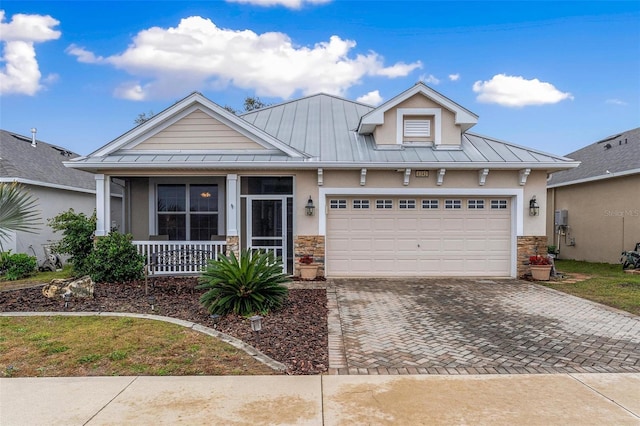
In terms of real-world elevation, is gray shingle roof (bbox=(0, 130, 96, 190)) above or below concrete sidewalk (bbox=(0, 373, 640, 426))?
above

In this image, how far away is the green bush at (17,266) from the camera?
35.8 ft

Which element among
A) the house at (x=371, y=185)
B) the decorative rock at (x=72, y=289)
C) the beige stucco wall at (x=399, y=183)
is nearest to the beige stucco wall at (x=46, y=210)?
the house at (x=371, y=185)

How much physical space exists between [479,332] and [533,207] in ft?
20.0

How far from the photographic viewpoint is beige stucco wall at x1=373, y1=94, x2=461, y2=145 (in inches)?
437

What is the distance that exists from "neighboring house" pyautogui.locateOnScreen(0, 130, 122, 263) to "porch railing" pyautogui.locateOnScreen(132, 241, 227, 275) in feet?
8.32

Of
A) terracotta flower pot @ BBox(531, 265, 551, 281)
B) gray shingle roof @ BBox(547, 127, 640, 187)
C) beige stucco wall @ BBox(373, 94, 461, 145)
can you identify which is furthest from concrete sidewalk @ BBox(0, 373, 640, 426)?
gray shingle roof @ BBox(547, 127, 640, 187)

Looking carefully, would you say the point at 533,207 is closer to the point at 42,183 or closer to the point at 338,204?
the point at 338,204

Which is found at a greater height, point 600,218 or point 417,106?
point 417,106

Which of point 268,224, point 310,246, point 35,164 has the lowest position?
point 310,246

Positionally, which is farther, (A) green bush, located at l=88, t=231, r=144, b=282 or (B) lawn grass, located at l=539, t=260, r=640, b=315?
(A) green bush, located at l=88, t=231, r=144, b=282

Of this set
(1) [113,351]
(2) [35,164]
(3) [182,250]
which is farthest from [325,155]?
(2) [35,164]

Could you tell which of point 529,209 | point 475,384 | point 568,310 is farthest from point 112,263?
point 529,209

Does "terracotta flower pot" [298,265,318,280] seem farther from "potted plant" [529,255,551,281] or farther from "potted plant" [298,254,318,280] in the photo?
"potted plant" [529,255,551,281]

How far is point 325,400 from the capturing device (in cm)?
359
